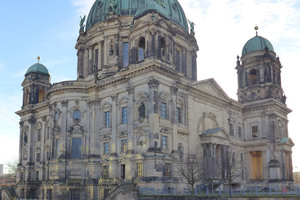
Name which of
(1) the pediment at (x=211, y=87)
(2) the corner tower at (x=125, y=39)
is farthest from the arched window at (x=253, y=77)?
(2) the corner tower at (x=125, y=39)

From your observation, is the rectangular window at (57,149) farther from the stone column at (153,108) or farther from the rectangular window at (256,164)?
the rectangular window at (256,164)

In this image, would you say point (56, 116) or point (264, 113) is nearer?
point (56, 116)

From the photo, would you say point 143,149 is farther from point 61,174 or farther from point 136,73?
point 61,174

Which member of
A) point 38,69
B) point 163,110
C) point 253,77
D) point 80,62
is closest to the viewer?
point 163,110

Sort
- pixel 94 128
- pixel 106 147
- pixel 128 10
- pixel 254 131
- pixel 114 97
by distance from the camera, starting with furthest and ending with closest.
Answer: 1. pixel 254 131
2. pixel 128 10
3. pixel 94 128
4. pixel 106 147
5. pixel 114 97

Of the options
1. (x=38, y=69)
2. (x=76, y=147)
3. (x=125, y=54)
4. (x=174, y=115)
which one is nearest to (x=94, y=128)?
(x=76, y=147)

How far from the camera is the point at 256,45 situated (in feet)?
205

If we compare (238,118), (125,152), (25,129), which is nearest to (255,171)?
(238,118)

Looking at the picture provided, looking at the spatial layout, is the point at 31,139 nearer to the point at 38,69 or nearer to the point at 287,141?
the point at 38,69

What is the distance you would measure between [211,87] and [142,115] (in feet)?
50.2

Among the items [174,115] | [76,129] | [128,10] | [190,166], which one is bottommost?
[190,166]

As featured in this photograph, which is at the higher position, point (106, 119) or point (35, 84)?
point (35, 84)

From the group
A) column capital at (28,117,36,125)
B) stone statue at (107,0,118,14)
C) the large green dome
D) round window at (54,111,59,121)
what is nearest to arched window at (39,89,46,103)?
column capital at (28,117,36,125)

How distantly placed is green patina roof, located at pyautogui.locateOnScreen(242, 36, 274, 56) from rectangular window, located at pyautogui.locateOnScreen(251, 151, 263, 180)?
1760 cm
